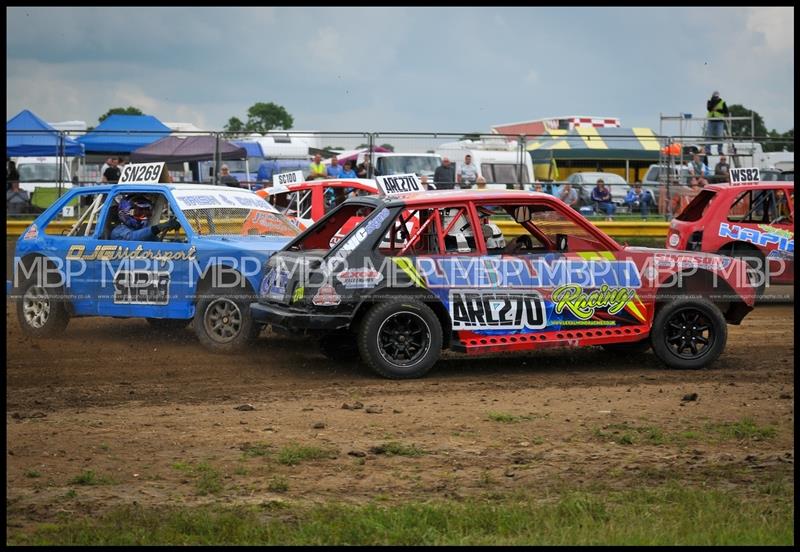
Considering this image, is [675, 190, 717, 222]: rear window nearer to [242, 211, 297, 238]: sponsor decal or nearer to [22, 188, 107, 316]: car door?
[242, 211, 297, 238]: sponsor decal

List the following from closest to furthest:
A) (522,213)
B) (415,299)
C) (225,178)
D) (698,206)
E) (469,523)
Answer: (469,523) < (415,299) < (522,213) < (698,206) < (225,178)

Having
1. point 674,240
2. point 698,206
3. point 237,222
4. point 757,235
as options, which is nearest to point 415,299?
point 237,222

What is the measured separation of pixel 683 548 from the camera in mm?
4781

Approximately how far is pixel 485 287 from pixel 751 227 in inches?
277

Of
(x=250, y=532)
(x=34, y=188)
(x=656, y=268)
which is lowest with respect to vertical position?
(x=250, y=532)

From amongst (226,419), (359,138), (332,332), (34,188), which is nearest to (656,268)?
(332,332)

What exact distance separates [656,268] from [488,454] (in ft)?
11.4

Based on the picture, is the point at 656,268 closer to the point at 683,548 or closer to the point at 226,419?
the point at 226,419

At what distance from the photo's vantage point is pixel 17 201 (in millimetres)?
19250

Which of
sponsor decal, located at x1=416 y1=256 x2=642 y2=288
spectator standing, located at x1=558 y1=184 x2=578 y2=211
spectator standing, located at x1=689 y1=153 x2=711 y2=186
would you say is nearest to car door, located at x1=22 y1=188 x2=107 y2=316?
sponsor decal, located at x1=416 y1=256 x2=642 y2=288

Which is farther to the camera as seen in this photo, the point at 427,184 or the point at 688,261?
the point at 427,184

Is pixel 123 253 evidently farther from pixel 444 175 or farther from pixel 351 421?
pixel 444 175

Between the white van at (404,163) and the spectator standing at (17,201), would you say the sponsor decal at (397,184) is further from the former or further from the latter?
the spectator standing at (17,201)

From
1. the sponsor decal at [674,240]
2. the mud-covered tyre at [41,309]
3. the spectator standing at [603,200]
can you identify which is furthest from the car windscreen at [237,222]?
the spectator standing at [603,200]
